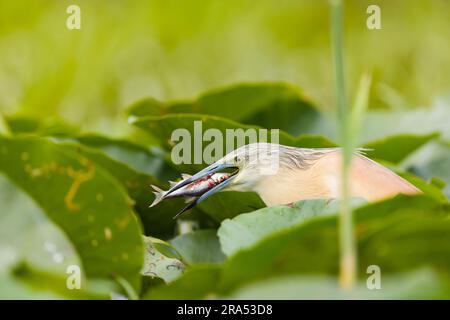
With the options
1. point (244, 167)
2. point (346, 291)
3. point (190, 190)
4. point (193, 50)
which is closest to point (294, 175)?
point (244, 167)

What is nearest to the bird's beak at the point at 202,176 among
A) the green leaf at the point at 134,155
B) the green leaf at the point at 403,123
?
the green leaf at the point at 134,155

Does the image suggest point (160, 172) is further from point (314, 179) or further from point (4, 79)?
point (4, 79)

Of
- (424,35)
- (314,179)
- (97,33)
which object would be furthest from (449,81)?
(314,179)

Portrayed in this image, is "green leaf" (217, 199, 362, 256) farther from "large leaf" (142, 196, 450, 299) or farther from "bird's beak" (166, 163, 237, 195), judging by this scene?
"bird's beak" (166, 163, 237, 195)

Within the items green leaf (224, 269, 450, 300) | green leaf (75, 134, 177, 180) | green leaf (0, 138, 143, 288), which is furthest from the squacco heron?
green leaf (224, 269, 450, 300)

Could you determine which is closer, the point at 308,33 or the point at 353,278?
the point at 353,278

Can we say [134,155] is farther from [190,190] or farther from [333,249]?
[333,249]
